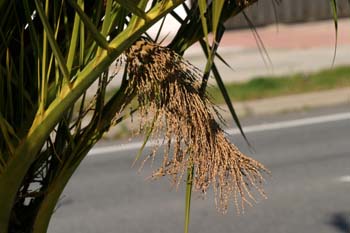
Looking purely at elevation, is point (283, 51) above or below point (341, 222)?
above

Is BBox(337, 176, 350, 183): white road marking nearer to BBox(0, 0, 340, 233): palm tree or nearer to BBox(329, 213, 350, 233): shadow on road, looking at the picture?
BBox(329, 213, 350, 233): shadow on road

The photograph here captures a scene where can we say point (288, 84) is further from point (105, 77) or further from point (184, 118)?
point (184, 118)

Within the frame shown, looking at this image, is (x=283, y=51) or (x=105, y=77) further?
(x=283, y=51)

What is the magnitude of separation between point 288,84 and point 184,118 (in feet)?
33.7

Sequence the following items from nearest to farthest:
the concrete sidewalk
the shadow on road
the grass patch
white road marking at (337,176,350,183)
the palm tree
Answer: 1. the palm tree
2. the shadow on road
3. white road marking at (337,176,350,183)
4. the grass patch
5. the concrete sidewalk

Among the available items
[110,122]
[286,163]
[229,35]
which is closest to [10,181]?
[110,122]

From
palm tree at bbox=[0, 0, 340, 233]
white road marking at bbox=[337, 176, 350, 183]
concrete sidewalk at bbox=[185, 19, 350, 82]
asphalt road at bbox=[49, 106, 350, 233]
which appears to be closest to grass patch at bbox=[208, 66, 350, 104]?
concrete sidewalk at bbox=[185, 19, 350, 82]

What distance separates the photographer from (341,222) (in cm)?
702

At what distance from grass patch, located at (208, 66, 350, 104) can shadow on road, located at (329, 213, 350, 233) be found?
479 centimetres

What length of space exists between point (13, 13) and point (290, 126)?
8.49 meters

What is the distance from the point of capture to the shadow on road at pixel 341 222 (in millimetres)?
6887

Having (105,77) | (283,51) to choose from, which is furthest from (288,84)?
(105,77)

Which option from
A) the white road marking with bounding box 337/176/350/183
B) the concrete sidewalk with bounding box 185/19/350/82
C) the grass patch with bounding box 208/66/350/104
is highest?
the concrete sidewalk with bounding box 185/19/350/82

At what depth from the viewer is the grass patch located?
477 inches
